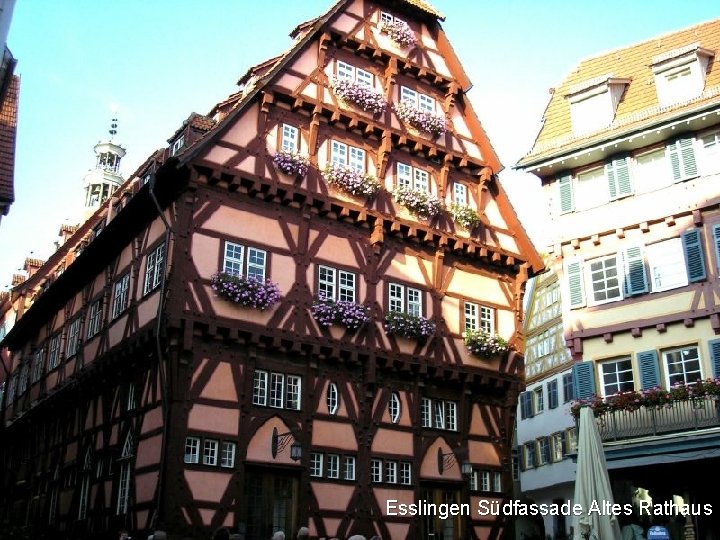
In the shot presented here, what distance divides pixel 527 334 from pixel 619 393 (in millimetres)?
23777

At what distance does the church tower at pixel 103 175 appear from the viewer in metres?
58.4

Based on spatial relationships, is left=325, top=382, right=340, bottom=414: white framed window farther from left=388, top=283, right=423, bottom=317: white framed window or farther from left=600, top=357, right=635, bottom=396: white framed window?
left=600, top=357, right=635, bottom=396: white framed window

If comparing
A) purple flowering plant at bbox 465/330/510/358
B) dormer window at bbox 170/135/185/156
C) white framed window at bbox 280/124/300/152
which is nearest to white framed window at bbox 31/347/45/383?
dormer window at bbox 170/135/185/156

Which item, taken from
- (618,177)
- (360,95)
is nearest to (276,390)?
(360,95)

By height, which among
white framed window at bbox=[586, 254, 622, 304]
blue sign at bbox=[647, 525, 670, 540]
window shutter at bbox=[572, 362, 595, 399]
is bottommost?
blue sign at bbox=[647, 525, 670, 540]

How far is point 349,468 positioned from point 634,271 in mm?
10012

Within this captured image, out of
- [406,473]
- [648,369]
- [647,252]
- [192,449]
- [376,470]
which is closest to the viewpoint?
[192,449]

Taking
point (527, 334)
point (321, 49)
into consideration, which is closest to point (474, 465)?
point (321, 49)

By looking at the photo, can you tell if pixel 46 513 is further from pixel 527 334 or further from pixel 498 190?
pixel 527 334

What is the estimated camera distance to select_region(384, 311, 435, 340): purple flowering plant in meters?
23.4

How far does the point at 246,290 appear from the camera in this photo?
68.2ft

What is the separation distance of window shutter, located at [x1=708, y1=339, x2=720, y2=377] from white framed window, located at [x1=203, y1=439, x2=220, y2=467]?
12.9 metres

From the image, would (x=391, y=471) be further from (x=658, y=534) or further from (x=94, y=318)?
(x=94, y=318)

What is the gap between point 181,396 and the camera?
1945 cm
